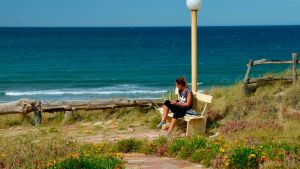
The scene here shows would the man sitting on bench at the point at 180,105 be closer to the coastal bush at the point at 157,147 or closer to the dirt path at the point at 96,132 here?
the dirt path at the point at 96,132

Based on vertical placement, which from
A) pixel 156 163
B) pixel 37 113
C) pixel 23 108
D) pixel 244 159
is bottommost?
pixel 156 163

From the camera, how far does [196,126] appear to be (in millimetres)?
10570

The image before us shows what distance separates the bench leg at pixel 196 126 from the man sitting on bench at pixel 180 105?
304 mm

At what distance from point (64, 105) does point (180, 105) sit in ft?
10.6

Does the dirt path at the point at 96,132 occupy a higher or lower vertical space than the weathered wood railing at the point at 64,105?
lower

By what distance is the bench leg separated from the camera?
34.4ft

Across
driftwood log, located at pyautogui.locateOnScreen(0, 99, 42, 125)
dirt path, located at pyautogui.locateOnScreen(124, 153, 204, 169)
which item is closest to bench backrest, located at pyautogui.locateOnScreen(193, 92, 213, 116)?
dirt path, located at pyautogui.locateOnScreen(124, 153, 204, 169)

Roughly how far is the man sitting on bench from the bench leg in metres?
0.30

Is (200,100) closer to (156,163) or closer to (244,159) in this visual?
(156,163)

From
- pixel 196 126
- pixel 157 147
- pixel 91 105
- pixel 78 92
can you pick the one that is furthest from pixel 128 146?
pixel 78 92

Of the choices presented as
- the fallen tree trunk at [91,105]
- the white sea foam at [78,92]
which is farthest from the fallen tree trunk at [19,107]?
the white sea foam at [78,92]

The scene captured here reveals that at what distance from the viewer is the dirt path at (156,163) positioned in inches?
271

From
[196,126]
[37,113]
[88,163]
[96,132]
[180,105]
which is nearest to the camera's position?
[88,163]

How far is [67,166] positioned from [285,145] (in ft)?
9.56
